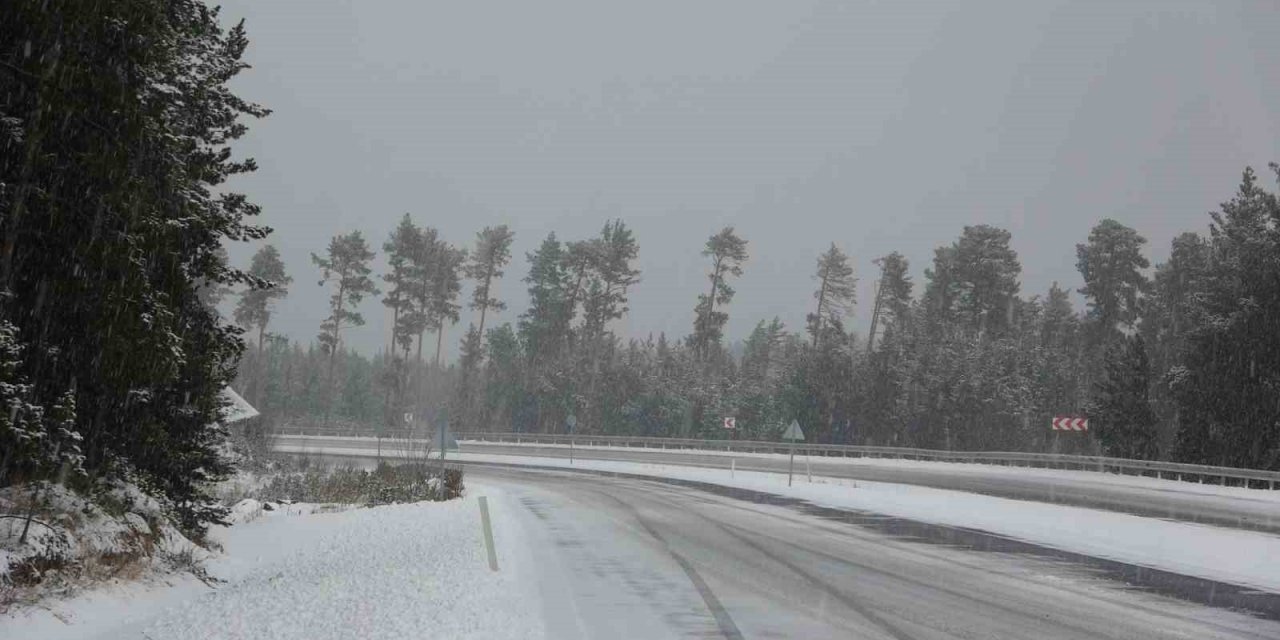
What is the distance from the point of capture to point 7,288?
8.56 metres

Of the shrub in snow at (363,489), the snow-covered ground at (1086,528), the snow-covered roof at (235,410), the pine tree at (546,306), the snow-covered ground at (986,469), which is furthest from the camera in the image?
the pine tree at (546,306)

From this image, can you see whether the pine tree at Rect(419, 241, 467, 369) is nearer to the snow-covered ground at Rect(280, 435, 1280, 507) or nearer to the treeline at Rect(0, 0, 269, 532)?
the snow-covered ground at Rect(280, 435, 1280, 507)

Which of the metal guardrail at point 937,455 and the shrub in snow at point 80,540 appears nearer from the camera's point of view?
the shrub in snow at point 80,540

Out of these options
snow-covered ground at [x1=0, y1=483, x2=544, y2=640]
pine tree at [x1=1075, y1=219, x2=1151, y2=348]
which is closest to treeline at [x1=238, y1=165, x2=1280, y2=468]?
pine tree at [x1=1075, y1=219, x2=1151, y2=348]

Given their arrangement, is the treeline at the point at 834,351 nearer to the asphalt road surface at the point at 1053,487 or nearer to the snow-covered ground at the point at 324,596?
the asphalt road surface at the point at 1053,487

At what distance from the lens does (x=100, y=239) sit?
943 centimetres

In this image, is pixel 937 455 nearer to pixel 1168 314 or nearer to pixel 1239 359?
pixel 1239 359

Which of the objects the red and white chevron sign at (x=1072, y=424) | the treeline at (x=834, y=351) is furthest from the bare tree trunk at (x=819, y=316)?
the red and white chevron sign at (x=1072, y=424)

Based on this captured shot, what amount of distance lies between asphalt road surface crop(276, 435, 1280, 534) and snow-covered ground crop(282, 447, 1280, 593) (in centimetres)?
188

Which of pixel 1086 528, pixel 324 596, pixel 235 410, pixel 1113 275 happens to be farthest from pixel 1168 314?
pixel 324 596

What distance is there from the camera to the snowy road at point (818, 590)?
28.6ft

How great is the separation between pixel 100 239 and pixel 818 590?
9036 millimetres

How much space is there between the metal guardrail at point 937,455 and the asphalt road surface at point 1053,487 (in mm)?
988

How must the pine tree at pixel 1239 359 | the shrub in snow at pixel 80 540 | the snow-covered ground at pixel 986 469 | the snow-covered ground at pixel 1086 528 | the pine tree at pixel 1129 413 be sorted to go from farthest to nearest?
the pine tree at pixel 1129 413 → the pine tree at pixel 1239 359 → the snow-covered ground at pixel 986 469 → the snow-covered ground at pixel 1086 528 → the shrub in snow at pixel 80 540
